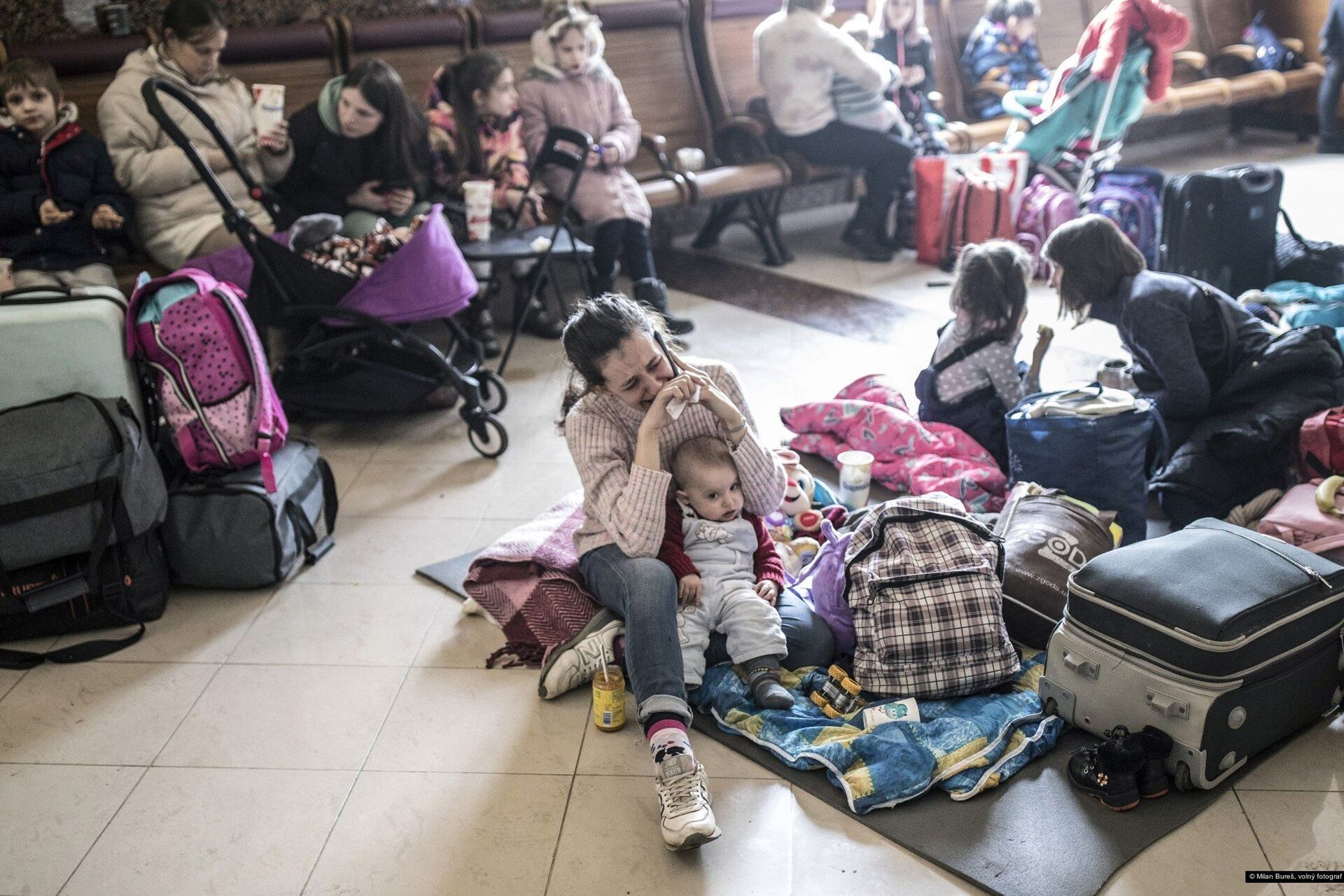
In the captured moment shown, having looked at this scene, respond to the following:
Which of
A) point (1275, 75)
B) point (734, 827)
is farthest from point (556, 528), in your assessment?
point (1275, 75)

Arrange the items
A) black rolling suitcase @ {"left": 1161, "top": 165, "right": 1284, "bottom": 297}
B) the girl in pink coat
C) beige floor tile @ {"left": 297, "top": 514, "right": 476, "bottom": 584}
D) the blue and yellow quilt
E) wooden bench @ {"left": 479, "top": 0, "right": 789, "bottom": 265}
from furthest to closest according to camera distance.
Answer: wooden bench @ {"left": 479, "top": 0, "right": 789, "bottom": 265}, the girl in pink coat, black rolling suitcase @ {"left": 1161, "top": 165, "right": 1284, "bottom": 297}, beige floor tile @ {"left": 297, "top": 514, "right": 476, "bottom": 584}, the blue and yellow quilt

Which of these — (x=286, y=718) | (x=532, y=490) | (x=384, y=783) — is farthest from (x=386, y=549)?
(x=384, y=783)

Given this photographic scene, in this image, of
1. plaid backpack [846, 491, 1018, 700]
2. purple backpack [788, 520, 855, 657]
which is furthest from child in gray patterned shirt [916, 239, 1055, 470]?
plaid backpack [846, 491, 1018, 700]

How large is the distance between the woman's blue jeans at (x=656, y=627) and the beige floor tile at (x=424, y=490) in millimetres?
944

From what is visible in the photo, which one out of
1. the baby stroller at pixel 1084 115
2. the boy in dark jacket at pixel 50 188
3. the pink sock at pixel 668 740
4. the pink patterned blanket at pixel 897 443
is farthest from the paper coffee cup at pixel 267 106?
the baby stroller at pixel 1084 115

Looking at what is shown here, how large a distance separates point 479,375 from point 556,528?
1.31 meters

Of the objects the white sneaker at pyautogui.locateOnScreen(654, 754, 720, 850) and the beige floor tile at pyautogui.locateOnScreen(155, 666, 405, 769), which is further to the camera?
the beige floor tile at pyautogui.locateOnScreen(155, 666, 405, 769)

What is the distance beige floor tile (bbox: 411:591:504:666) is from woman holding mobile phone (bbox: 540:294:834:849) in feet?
0.90

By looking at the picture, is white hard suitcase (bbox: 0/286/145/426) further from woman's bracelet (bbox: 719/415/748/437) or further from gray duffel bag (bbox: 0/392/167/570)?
woman's bracelet (bbox: 719/415/748/437)

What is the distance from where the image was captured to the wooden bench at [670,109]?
5.34 m

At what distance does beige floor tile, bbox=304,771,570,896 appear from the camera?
6.84ft

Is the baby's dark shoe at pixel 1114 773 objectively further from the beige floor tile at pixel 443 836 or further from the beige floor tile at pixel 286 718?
the beige floor tile at pixel 286 718

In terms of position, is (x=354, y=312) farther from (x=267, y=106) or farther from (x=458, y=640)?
(x=458, y=640)

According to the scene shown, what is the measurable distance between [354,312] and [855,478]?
1.64 m
